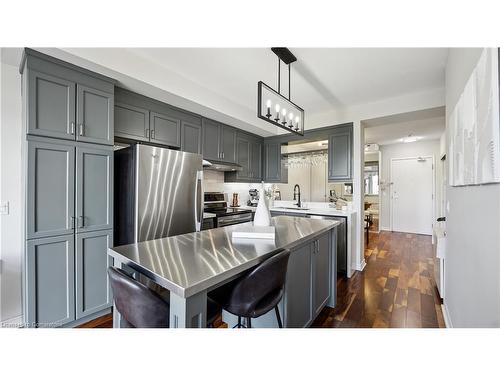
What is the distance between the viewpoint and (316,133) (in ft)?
12.2

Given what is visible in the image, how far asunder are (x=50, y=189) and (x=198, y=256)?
59.0 inches

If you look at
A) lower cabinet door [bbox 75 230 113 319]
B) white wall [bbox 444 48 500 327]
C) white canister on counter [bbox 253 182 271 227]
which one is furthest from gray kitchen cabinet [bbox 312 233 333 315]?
lower cabinet door [bbox 75 230 113 319]

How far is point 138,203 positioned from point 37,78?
1216 millimetres

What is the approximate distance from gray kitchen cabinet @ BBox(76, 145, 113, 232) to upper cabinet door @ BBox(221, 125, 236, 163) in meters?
1.69

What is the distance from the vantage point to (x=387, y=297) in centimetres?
242

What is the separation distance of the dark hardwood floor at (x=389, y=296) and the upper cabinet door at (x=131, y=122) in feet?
8.59

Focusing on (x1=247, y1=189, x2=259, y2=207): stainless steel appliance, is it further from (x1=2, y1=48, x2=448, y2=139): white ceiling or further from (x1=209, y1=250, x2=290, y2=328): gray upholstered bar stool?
(x1=209, y1=250, x2=290, y2=328): gray upholstered bar stool

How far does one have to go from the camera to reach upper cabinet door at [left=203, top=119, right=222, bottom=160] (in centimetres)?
313

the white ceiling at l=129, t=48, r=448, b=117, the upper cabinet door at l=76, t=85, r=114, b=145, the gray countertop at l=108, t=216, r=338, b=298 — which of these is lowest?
the gray countertop at l=108, t=216, r=338, b=298

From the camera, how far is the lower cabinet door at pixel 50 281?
5.38 ft

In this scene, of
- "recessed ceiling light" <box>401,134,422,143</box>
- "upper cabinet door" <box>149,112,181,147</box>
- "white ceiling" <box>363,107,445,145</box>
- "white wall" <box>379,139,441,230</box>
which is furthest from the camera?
"white wall" <box>379,139,441,230</box>

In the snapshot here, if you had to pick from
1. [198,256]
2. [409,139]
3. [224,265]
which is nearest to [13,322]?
[198,256]

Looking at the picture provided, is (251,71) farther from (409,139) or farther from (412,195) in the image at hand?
(412,195)
